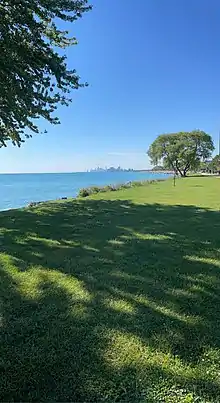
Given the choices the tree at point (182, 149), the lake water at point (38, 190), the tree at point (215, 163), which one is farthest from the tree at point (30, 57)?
the tree at point (215, 163)

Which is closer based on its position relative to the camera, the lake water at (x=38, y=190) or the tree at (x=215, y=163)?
the lake water at (x=38, y=190)

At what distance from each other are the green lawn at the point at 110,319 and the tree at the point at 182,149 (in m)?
61.2

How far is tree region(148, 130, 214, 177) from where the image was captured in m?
66.2

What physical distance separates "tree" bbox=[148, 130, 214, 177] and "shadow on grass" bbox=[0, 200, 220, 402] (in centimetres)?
6108

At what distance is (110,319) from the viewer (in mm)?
3328

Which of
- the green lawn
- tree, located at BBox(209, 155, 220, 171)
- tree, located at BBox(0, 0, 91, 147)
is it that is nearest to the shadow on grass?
the green lawn

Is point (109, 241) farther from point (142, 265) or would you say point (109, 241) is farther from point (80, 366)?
point (80, 366)

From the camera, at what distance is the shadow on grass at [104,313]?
7.96 feet

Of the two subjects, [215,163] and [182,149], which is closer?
[182,149]

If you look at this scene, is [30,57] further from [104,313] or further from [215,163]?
[215,163]

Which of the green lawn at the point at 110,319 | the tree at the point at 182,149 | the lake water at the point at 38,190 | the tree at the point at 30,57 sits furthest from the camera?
the tree at the point at 182,149

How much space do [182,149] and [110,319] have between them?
6665cm

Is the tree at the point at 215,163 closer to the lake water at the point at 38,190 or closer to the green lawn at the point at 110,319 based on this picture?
the lake water at the point at 38,190

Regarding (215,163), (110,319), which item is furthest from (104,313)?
(215,163)
